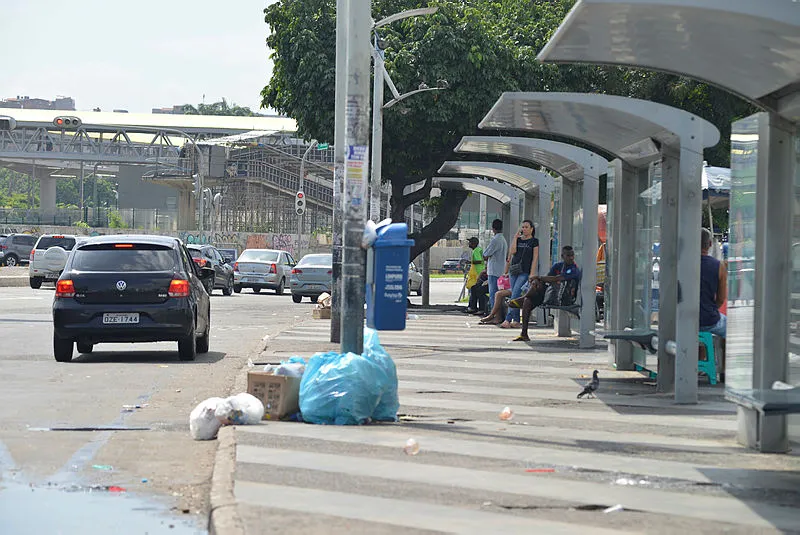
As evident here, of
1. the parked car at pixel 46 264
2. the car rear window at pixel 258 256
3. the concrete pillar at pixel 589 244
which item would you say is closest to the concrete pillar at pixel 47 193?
the parked car at pixel 46 264

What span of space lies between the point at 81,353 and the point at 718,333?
8.80 m

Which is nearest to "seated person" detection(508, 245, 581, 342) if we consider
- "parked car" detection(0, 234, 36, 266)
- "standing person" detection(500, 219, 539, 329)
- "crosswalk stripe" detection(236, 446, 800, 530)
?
"standing person" detection(500, 219, 539, 329)

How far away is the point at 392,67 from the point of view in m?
35.4

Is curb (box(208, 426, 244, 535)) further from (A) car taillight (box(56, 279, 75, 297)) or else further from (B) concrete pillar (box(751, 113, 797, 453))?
(A) car taillight (box(56, 279, 75, 297))

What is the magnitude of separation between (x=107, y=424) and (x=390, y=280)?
2551 mm

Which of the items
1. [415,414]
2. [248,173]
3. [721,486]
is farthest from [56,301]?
[248,173]

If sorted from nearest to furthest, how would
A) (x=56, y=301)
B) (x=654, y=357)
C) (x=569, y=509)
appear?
(x=569, y=509) < (x=654, y=357) < (x=56, y=301)

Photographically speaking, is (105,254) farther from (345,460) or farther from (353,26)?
(345,460)

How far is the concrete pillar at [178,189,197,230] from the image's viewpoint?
93.8 m

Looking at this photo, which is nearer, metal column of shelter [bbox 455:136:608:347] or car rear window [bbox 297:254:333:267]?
metal column of shelter [bbox 455:136:608:347]

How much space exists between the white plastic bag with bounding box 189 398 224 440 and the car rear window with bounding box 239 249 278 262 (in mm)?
35416

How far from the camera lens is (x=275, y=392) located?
10.5m

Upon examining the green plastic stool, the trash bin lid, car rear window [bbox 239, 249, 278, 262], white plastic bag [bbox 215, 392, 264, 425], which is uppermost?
car rear window [bbox 239, 249, 278, 262]

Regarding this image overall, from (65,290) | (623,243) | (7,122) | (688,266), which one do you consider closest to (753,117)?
(688,266)
